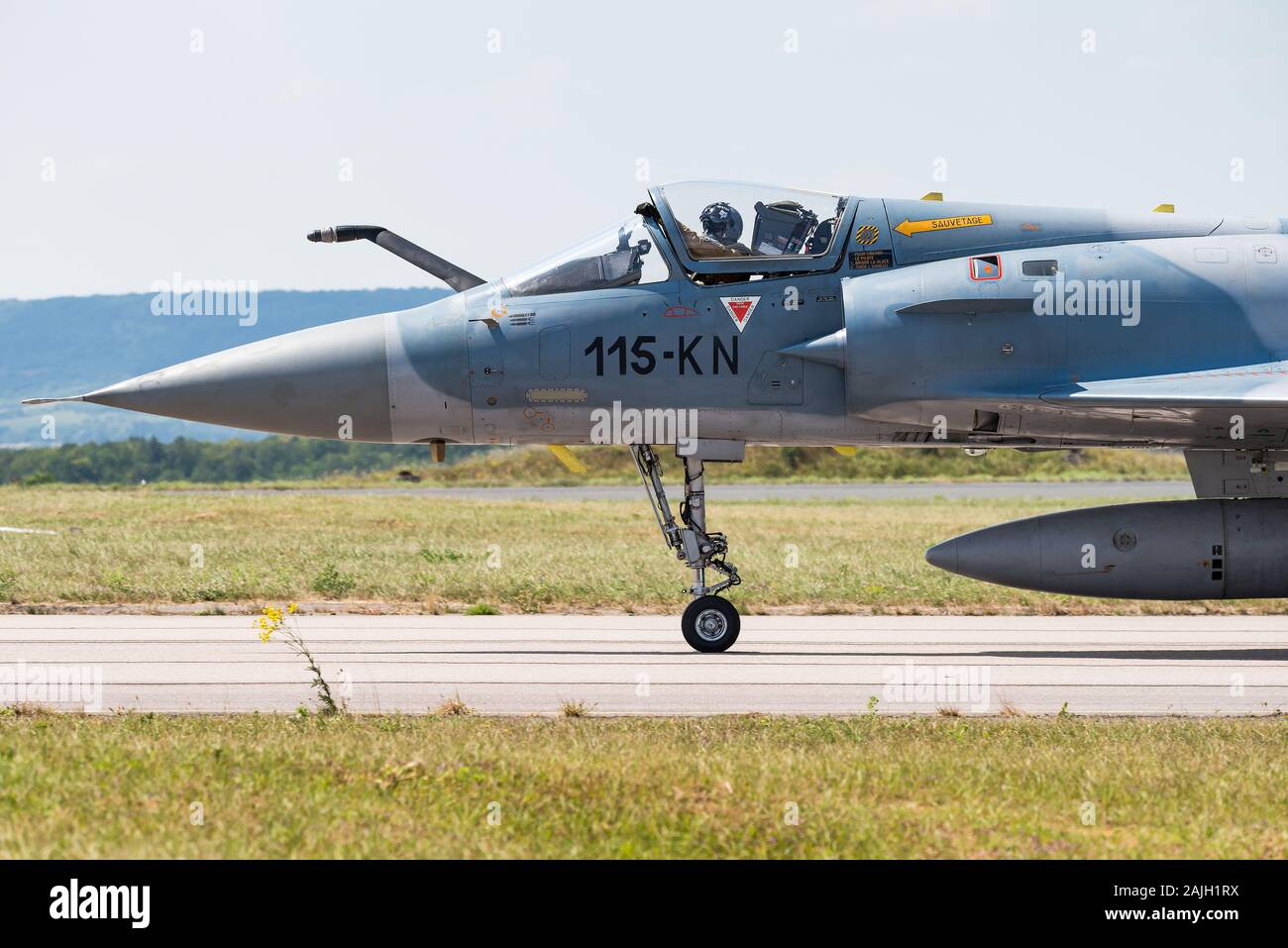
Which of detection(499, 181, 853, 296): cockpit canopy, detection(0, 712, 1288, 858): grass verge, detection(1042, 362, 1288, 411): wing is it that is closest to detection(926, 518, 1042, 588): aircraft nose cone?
detection(1042, 362, 1288, 411): wing

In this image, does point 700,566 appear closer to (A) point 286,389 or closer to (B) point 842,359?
(B) point 842,359

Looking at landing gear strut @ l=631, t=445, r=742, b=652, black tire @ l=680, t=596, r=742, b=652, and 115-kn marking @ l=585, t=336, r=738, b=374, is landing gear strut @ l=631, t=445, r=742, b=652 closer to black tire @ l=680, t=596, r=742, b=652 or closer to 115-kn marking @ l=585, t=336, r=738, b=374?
black tire @ l=680, t=596, r=742, b=652

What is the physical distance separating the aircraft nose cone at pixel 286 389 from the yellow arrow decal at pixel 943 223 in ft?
15.2

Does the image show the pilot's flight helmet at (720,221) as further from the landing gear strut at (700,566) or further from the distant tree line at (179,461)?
A: the distant tree line at (179,461)

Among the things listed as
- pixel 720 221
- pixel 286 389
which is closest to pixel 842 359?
pixel 720 221

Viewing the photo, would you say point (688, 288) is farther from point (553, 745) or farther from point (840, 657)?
point (553, 745)

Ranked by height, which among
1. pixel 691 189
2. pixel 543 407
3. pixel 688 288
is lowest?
pixel 543 407

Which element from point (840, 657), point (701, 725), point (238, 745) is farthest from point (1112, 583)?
point (238, 745)

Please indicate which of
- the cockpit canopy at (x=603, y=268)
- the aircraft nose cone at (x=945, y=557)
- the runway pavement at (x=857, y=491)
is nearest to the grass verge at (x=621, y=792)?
the aircraft nose cone at (x=945, y=557)

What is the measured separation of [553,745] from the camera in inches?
297

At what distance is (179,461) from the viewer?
111 metres

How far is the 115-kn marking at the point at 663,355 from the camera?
11859mm
